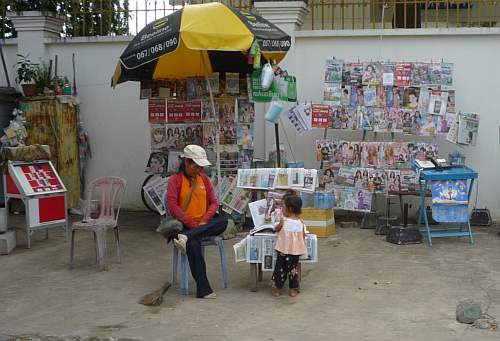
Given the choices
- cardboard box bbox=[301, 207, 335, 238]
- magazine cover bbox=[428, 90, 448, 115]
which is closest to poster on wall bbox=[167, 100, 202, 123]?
cardboard box bbox=[301, 207, 335, 238]

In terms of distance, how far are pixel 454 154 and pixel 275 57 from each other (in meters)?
2.58

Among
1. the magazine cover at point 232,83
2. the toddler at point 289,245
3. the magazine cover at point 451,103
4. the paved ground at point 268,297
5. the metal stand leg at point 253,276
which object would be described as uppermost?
the magazine cover at point 232,83

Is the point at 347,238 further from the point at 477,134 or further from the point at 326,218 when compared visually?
the point at 477,134

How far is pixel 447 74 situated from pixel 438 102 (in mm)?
373

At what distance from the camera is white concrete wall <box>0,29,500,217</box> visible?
9344 millimetres

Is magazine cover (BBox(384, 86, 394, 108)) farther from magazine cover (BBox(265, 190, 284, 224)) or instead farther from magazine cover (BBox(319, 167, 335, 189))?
magazine cover (BBox(265, 190, 284, 224))

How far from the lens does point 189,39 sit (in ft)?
24.6

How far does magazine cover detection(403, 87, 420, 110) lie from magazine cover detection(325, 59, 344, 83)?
861 millimetres

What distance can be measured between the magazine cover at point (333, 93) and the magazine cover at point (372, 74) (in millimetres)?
343

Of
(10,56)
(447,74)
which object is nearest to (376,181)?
(447,74)

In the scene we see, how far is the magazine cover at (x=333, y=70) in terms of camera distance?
9.04 meters

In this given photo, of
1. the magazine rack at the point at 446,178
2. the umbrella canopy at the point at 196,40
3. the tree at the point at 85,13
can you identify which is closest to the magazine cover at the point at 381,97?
the magazine rack at the point at 446,178

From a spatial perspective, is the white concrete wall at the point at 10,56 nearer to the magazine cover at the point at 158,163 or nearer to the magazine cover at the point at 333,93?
the magazine cover at the point at 158,163

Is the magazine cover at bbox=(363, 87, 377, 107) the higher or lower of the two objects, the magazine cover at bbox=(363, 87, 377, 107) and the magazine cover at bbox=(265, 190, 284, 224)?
the higher
